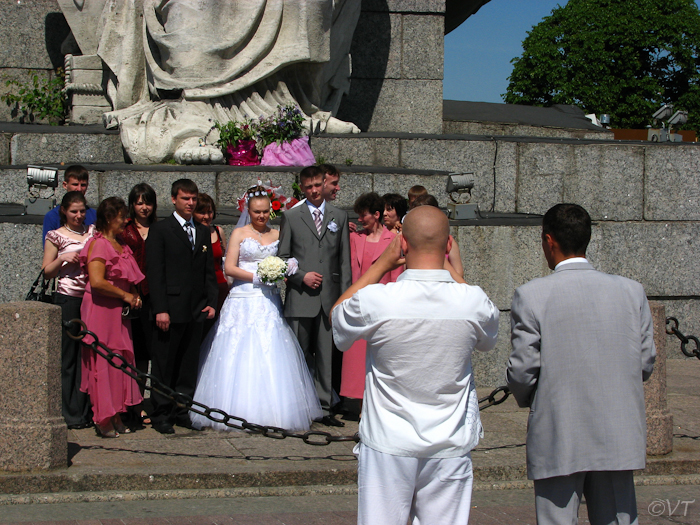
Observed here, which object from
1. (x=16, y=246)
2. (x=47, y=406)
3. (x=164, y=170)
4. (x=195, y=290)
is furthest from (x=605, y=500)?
(x=164, y=170)

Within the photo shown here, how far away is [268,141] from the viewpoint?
31.2 feet

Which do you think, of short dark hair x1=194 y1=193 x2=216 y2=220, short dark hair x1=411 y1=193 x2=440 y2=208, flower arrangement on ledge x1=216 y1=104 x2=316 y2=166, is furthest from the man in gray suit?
flower arrangement on ledge x1=216 y1=104 x2=316 y2=166

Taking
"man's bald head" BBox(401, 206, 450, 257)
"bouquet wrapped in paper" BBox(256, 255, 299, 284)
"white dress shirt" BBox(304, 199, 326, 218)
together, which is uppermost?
"white dress shirt" BBox(304, 199, 326, 218)

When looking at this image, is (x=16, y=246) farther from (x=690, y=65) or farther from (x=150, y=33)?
(x=690, y=65)

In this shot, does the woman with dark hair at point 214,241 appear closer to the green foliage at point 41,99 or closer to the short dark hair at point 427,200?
the short dark hair at point 427,200

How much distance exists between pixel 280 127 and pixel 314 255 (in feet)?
11.3

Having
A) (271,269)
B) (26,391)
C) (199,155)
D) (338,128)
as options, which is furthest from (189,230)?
(338,128)

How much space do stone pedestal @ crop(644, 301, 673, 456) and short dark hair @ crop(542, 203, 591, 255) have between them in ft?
7.77

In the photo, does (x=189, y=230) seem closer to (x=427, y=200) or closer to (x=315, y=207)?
(x=315, y=207)

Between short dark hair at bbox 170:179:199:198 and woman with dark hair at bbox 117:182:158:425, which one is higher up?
short dark hair at bbox 170:179:199:198

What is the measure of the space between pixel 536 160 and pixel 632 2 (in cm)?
2923

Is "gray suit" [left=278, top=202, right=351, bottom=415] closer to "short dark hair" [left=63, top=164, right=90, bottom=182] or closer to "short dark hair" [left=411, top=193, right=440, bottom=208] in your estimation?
"short dark hair" [left=411, top=193, right=440, bottom=208]

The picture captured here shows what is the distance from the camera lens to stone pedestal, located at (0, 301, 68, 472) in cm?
491

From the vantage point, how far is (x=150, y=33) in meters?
10.1
